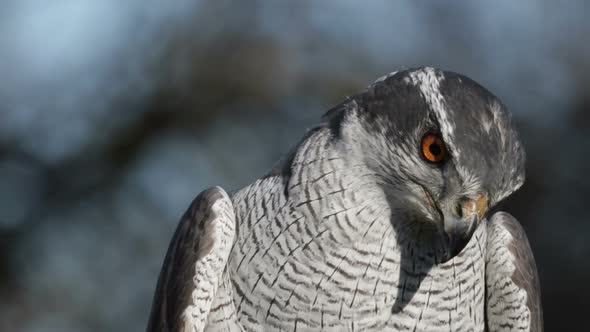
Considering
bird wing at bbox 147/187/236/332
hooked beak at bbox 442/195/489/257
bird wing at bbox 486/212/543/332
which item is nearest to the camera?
hooked beak at bbox 442/195/489/257

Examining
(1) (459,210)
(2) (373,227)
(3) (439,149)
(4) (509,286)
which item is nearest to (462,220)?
(1) (459,210)

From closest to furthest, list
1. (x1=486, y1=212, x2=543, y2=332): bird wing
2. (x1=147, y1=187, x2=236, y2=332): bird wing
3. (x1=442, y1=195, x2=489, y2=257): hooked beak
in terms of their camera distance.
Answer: (x1=442, y1=195, x2=489, y2=257): hooked beak < (x1=147, y1=187, x2=236, y2=332): bird wing < (x1=486, y1=212, x2=543, y2=332): bird wing

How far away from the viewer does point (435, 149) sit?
3.69 m

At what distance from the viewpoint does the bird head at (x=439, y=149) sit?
142 inches

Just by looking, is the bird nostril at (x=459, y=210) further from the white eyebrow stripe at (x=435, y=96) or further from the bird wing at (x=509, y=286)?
the bird wing at (x=509, y=286)

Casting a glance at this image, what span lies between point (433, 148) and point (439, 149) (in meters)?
0.03

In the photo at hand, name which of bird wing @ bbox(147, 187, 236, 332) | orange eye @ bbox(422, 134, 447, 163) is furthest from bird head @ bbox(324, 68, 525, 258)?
bird wing @ bbox(147, 187, 236, 332)

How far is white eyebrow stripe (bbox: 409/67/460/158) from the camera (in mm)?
3617

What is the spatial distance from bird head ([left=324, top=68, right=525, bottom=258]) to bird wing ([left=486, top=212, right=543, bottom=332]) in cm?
52

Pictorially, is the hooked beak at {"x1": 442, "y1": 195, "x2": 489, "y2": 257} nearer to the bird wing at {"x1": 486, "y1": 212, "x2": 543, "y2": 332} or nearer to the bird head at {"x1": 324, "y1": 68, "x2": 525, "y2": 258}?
the bird head at {"x1": 324, "y1": 68, "x2": 525, "y2": 258}

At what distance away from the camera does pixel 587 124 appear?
506 inches

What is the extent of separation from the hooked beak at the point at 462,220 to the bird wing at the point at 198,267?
3.57ft

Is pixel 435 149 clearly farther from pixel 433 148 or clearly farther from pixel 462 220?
pixel 462 220

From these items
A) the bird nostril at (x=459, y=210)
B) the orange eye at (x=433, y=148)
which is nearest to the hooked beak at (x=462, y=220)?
the bird nostril at (x=459, y=210)
